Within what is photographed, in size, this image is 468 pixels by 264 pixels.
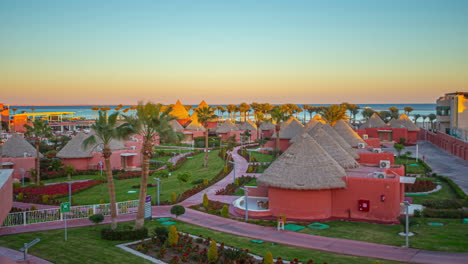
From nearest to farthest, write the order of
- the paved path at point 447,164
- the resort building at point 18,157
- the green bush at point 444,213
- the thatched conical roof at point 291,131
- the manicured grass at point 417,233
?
1. the manicured grass at point 417,233
2. the green bush at point 444,213
3. the paved path at point 447,164
4. the resort building at point 18,157
5. the thatched conical roof at point 291,131

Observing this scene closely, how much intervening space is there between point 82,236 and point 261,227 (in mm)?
9808

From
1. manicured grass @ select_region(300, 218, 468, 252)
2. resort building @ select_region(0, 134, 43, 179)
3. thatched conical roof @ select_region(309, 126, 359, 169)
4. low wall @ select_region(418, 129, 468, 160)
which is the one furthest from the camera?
low wall @ select_region(418, 129, 468, 160)

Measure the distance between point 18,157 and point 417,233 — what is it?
139ft

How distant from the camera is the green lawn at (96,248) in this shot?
17875 mm

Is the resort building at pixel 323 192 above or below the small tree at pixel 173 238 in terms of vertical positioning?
above

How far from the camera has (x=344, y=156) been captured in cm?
3241

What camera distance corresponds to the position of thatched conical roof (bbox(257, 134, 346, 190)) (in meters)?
25.4

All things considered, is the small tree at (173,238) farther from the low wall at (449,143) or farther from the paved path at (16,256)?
the low wall at (449,143)

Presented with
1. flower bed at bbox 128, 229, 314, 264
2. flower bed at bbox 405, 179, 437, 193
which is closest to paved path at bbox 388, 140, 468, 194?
flower bed at bbox 405, 179, 437, 193

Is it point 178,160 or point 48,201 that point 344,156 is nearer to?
point 48,201

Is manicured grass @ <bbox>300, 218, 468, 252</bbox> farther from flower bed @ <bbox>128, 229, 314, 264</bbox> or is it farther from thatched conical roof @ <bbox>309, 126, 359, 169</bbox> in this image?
thatched conical roof @ <bbox>309, 126, 359, 169</bbox>

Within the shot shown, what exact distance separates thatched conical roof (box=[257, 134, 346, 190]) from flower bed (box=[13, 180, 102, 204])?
17239mm

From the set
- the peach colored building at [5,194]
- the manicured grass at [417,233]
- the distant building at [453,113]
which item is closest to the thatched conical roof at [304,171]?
the manicured grass at [417,233]

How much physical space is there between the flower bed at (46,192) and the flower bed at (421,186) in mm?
28124
